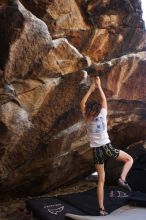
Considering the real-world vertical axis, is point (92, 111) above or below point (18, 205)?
above

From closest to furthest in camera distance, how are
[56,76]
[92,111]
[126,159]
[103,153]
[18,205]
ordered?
[103,153] → [92,111] → [126,159] → [56,76] → [18,205]

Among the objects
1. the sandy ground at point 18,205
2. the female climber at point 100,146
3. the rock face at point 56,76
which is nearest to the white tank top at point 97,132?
the female climber at point 100,146

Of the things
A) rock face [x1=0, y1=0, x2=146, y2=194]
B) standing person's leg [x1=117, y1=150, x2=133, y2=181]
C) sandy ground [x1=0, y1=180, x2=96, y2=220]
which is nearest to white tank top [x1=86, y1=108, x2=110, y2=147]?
standing person's leg [x1=117, y1=150, x2=133, y2=181]

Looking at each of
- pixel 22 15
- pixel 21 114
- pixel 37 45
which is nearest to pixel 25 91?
pixel 21 114

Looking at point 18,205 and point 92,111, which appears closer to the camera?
point 92,111

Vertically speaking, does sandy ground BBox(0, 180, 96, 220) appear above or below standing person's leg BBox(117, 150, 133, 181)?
below

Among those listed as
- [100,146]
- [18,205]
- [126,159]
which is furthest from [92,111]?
[18,205]

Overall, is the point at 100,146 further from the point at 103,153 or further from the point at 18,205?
the point at 18,205

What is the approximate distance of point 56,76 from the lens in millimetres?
7820

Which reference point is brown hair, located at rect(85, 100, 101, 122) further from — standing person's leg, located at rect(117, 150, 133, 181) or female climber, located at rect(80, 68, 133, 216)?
standing person's leg, located at rect(117, 150, 133, 181)

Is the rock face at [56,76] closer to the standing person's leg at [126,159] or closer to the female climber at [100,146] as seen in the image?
the female climber at [100,146]

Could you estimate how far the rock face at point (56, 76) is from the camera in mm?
6934

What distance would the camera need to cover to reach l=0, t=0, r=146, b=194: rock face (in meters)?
6.93

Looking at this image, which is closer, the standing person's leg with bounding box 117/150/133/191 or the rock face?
the rock face
